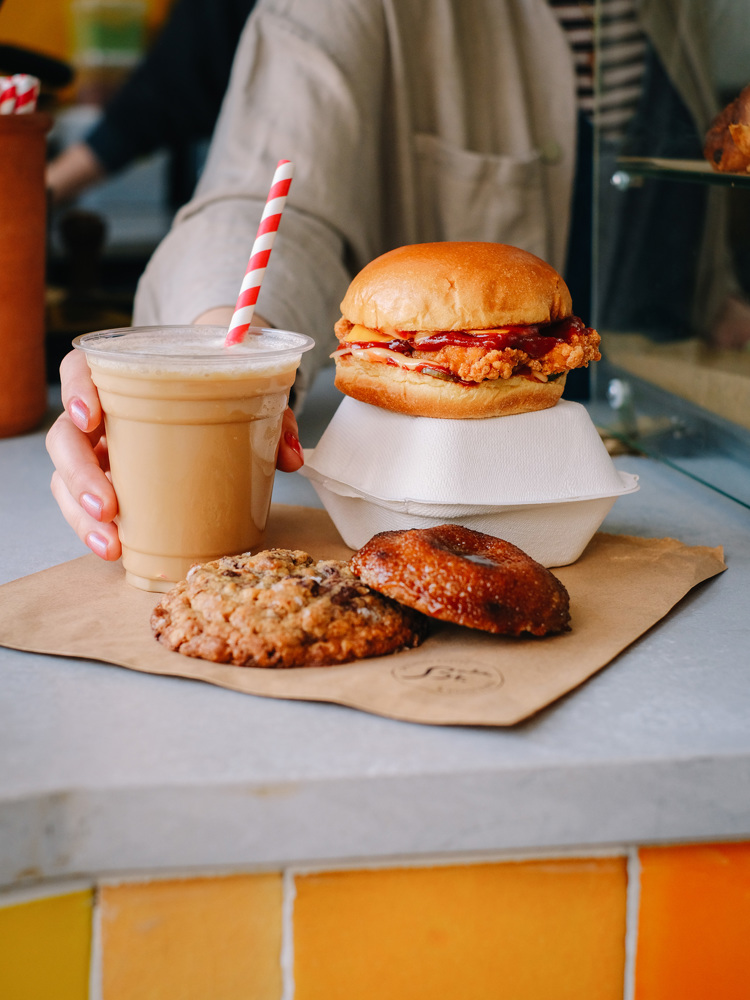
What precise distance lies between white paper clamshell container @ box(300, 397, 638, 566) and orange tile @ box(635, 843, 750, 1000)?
17.0 inches

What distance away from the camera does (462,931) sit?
0.70 m

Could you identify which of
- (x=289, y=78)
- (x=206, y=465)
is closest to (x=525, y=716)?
(x=206, y=465)

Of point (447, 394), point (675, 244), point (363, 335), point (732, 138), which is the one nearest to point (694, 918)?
point (447, 394)

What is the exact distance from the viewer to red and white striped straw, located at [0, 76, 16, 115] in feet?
4.74

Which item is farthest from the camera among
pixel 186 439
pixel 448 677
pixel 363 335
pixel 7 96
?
pixel 7 96

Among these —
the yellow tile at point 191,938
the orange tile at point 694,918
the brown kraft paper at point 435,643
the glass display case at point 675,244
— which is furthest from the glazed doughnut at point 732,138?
the yellow tile at point 191,938

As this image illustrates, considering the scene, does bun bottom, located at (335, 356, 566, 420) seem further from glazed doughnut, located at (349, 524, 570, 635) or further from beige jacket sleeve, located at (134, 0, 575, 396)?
beige jacket sleeve, located at (134, 0, 575, 396)

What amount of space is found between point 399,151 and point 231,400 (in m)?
1.38

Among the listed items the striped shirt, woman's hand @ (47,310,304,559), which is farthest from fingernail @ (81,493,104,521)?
the striped shirt

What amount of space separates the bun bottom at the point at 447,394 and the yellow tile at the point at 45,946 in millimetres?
633

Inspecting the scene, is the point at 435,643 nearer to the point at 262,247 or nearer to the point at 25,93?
the point at 262,247

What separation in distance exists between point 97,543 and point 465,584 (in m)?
0.46

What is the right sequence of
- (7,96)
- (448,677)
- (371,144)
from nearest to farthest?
(448,677) → (7,96) → (371,144)

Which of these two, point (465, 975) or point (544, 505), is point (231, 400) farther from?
point (465, 975)
